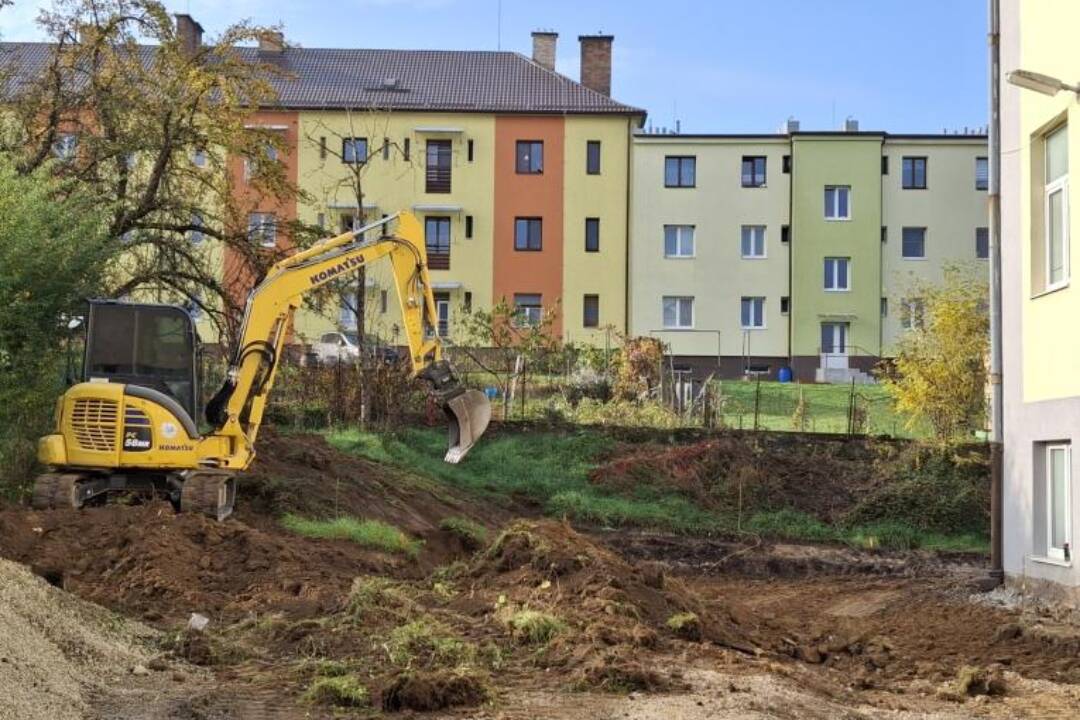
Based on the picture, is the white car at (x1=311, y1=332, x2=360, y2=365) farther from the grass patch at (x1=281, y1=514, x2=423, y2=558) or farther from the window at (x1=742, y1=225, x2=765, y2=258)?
the window at (x1=742, y1=225, x2=765, y2=258)

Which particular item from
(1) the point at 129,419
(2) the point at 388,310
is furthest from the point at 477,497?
(2) the point at 388,310

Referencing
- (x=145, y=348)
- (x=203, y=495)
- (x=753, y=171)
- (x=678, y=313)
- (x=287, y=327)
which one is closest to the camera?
(x=203, y=495)

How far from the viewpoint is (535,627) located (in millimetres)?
9461

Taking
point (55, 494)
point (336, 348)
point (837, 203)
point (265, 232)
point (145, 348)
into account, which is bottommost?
point (55, 494)

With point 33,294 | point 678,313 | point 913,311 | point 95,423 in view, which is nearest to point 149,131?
point 33,294

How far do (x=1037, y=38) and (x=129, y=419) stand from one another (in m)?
10.7

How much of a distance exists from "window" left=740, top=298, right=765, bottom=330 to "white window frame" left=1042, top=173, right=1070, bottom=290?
35.5 m

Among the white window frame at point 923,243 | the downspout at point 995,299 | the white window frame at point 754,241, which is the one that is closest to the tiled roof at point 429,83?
the white window frame at point 754,241

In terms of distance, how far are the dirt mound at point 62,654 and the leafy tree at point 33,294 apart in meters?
6.41

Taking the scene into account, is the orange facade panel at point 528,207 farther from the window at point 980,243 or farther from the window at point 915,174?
the window at point 980,243

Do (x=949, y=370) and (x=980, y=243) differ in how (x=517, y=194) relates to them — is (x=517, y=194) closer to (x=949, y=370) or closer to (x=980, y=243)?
(x=980, y=243)

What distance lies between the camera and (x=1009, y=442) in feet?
45.2

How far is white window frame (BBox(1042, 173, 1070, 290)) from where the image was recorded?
12445mm

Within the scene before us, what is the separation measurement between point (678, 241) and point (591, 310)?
14.5 ft
